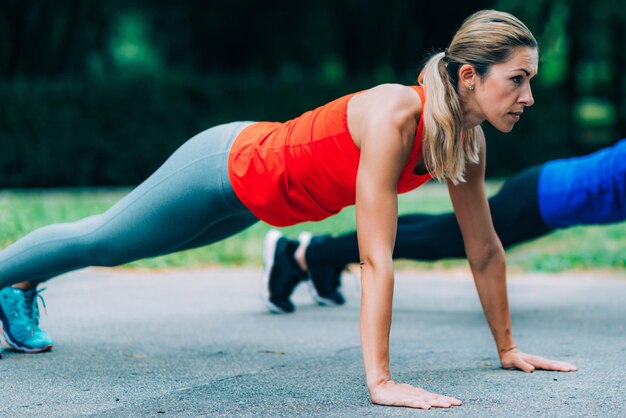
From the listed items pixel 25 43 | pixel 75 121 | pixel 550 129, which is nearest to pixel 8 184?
pixel 75 121

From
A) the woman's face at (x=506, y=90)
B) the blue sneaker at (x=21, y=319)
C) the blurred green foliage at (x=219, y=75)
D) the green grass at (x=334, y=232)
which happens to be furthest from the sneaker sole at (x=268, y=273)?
the blurred green foliage at (x=219, y=75)

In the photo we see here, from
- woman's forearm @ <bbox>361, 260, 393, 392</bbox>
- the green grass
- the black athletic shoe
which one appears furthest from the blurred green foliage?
woman's forearm @ <bbox>361, 260, 393, 392</bbox>

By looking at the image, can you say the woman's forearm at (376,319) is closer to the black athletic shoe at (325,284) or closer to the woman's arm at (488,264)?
the woman's arm at (488,264)

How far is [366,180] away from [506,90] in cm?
61

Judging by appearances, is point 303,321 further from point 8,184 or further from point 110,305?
point 8,184

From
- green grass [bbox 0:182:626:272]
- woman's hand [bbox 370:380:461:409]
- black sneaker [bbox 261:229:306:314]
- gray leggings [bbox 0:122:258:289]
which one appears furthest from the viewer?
green grass [bbox 0:182:626:272]

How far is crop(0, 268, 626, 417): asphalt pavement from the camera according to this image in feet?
10.7

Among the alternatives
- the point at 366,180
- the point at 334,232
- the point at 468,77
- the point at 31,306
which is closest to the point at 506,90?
the point at 468,77

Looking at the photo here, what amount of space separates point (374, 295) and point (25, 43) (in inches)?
610

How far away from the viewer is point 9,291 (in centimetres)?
414

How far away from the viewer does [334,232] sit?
916 centimetres

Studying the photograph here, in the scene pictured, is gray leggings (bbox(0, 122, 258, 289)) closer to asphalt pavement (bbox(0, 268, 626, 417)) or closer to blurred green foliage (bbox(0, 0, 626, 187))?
asphalt pavement (bbox(0, 268, 626, 417))

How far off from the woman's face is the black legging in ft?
5.22

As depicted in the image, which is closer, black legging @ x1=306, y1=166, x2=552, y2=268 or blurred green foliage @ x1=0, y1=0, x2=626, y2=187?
black legging @ x1=306, y1=166, x2=552, y2=268
